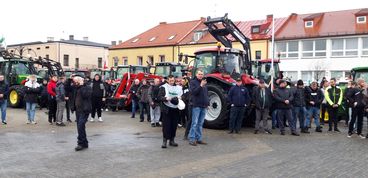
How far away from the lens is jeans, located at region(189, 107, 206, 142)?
10.3 m

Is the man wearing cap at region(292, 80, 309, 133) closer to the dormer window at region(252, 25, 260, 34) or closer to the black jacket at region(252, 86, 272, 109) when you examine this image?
the black jacket at region(252, 86, 272, 109)

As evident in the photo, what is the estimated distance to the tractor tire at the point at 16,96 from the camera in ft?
68.2

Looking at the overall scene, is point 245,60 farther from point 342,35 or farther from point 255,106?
point 342,35

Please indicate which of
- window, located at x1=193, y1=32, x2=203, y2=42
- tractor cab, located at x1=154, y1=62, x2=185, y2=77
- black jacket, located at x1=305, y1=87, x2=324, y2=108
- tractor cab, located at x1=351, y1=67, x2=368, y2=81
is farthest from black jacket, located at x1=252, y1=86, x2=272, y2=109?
window, located at x1=193, y1=32, x2=203, y2=42

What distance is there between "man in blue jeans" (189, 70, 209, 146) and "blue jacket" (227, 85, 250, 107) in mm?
1948

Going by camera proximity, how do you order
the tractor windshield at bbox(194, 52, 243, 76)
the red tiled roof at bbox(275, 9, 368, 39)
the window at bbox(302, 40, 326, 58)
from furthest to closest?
the window at bbox(302, 40, 326, 58), the red tiled roof at bbox(275, 9, 368, 39), the tractor windshield at bbox(194, 52, 243, 76)

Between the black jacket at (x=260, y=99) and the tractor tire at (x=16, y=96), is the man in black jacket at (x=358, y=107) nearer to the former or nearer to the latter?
the black jacket at (x=260, y=99)

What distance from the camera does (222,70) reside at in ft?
44.4

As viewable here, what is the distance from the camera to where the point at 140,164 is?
793 cm

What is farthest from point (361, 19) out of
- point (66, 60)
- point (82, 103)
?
point (66, 60)

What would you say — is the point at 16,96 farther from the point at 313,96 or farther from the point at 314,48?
the point at 314,48

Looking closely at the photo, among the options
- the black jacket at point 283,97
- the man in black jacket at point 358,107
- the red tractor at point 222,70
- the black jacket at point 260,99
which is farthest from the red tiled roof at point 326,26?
the black jacket at point 260,99

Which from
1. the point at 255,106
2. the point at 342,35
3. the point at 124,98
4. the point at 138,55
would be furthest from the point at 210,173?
the point at 138,55

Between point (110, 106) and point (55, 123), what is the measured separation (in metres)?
5.22
